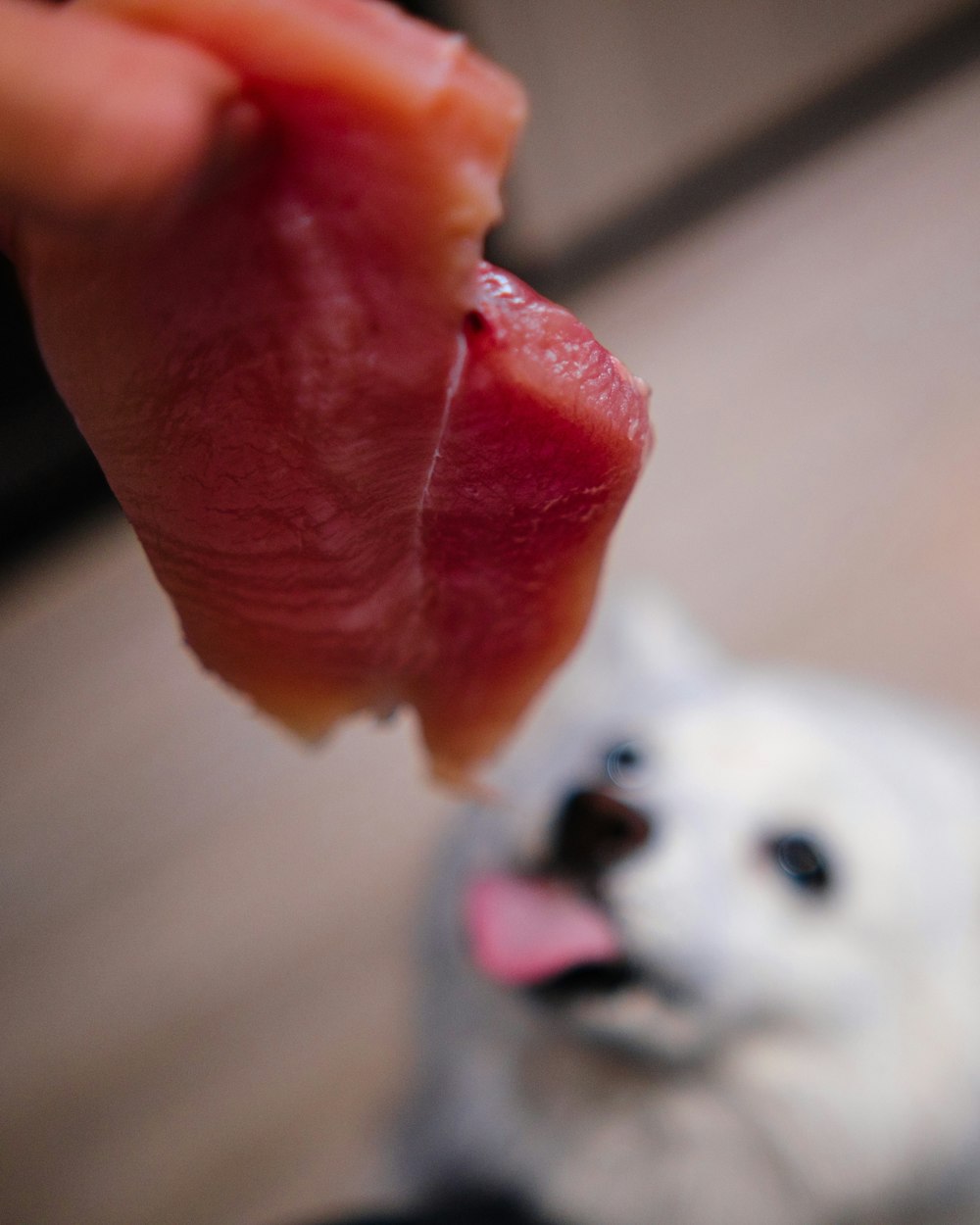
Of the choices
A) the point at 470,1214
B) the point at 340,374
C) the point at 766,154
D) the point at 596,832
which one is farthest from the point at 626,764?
Result: the point at 766,154

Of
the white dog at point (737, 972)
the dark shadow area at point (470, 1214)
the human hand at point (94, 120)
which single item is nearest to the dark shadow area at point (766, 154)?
the white dog at point (737, 972)

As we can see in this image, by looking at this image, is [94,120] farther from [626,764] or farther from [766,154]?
[766,154]

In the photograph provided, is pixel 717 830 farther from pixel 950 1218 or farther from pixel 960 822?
pixel 950 1218

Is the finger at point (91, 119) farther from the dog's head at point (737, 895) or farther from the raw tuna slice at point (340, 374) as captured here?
the dog's head at point (737, 895)

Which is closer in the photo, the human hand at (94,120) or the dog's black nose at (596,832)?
the human hand at (94,120)

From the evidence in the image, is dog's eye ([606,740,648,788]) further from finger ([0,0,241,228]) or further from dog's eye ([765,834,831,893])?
finger ([0,0,241,228])

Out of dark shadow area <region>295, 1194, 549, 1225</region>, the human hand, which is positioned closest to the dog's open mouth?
dark shadow area <region>295, 1194, 549, 1225</region>

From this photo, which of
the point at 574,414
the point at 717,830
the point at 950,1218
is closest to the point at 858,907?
the point at 717,830
